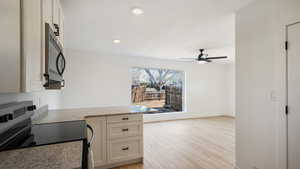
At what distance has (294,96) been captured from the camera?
1561 millimetres

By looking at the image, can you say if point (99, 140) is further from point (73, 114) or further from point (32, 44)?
point (32, 44)

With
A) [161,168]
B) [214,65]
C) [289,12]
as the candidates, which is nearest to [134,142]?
[161,168]

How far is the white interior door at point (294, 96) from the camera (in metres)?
1.53

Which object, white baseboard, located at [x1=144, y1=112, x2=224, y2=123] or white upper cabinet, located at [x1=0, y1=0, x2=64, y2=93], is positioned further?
white baseboard, located at [x1=144, y1=112, x2=224, y2=123]

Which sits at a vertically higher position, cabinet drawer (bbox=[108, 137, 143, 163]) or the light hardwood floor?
cabinet drawer (bbox=[108, 137, 143, 163])

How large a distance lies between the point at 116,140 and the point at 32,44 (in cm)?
195

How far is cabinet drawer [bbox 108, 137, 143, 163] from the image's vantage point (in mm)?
2369

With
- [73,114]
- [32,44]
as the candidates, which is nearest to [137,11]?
[32,44]

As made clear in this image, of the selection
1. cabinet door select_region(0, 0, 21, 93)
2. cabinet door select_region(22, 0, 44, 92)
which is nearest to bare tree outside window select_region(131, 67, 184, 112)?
cabinet door select_region(22, 0, 44, 92)

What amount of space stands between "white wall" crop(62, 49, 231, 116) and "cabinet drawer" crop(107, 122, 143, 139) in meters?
2.67

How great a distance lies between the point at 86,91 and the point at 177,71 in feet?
11.9

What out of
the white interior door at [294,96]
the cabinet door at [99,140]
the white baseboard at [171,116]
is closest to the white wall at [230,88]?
the white baseboard at [171,116]

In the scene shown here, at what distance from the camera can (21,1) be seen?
0.73 metres

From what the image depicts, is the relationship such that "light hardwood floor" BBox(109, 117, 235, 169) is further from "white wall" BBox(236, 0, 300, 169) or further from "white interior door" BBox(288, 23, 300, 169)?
"white interior door" BBox(288, 23, 300, 169)
